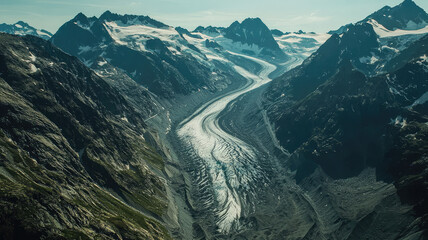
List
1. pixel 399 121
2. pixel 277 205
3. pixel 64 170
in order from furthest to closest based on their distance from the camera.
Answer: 1. pixel 399 121
2. pixel 277 205
3. pixel 64 170

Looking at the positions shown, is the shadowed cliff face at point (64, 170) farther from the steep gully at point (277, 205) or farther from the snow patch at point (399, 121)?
the snow patch at point (399, 121)

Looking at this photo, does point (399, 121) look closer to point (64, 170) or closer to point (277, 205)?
point (277, 205)

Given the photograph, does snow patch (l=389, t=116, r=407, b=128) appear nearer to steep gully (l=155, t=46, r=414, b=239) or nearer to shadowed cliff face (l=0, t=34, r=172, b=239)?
steep gully (l=155, t=46, r=414, b=239)

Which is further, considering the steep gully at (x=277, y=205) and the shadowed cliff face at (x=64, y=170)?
the steep gully at (x=277, y=205)

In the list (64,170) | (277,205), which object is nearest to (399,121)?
(277,205)

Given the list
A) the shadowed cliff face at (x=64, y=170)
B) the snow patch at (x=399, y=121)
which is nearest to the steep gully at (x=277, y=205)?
the shadowed cliff face at (x=64, y=170)

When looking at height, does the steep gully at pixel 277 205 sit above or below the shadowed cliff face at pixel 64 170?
below

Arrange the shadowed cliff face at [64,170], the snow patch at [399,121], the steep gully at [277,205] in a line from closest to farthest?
the shadowed cliff face at [64,170] → the steep gully at [277,205] → the snow patch at [399,121]

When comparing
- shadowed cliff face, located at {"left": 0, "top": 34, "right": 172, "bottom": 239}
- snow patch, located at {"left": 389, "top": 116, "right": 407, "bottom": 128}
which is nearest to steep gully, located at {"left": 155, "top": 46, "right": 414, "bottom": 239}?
shadowed cliff face, located at {"left": 0, "top": 34, "right": 172, "bottom": 239}

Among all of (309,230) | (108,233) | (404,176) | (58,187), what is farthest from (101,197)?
(404,176)
